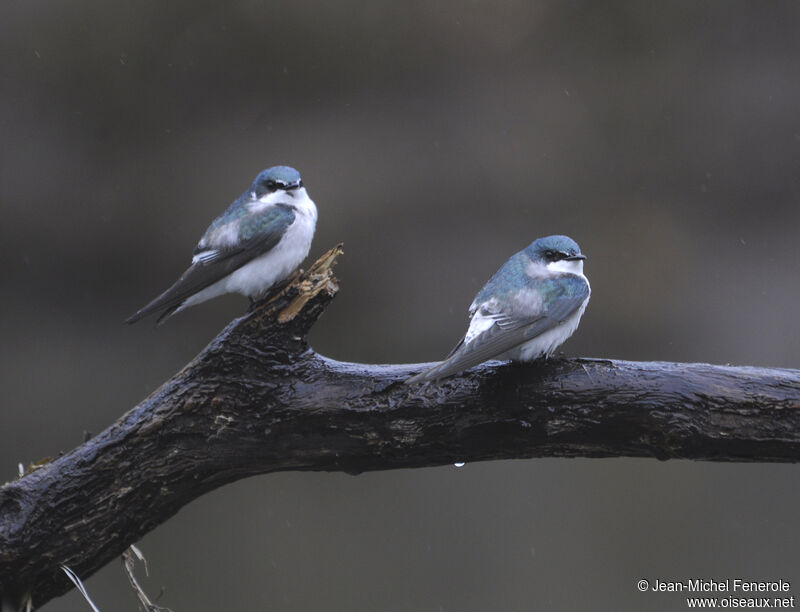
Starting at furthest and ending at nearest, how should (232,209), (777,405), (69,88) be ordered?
(69,88) → (232,209) → (777,405)

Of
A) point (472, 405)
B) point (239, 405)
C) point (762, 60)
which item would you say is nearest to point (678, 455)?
point (472, 405)

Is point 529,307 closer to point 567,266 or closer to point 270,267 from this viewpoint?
point 567,266

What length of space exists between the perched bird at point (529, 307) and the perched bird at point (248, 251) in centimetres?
55

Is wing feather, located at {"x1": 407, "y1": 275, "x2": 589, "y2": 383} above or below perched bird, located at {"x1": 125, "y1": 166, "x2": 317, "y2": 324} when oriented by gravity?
below

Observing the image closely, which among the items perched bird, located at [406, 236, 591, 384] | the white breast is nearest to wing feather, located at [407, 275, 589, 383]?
perched bird, located at [406, 236, 591, 384]

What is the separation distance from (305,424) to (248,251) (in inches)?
22.1

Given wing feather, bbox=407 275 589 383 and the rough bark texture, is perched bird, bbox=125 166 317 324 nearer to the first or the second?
the rough bark texture

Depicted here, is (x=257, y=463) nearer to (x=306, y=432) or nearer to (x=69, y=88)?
(x=306, y=432)

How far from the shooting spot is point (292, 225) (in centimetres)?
236

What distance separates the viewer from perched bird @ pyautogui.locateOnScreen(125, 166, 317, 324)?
2.32 meters

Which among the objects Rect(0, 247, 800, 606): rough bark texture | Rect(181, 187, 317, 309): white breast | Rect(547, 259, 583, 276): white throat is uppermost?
Rect(181, 187, 317, 309): white breast

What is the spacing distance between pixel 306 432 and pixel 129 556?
2.04 ft

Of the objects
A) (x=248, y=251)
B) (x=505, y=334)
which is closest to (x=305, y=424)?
(x=505, y=334)

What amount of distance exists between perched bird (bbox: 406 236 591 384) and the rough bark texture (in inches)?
3.1
